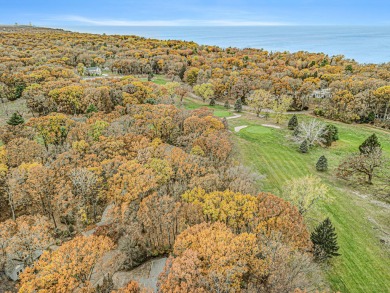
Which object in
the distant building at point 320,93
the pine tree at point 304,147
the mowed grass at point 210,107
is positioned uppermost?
the distant building at point 320,93

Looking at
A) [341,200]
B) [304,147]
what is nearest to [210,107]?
[304,147]

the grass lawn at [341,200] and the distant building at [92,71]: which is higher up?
the distant building at [92,71]

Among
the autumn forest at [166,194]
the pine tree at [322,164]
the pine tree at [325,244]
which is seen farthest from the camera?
the pine tree at [322,164]

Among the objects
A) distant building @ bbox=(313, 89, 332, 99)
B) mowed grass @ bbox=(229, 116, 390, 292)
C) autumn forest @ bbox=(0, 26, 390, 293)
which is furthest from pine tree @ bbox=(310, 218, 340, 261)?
distant building @ bbox=(313, 89, 332, 99)

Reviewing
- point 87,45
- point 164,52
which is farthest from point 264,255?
point 87,45

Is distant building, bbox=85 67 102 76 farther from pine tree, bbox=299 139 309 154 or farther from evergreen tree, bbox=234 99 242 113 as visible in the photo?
pine tree, bbox=299 139 309 154

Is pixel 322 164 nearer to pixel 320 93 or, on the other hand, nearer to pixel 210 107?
pixel 210 107

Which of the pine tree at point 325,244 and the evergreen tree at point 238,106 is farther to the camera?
the evergreen tree at point 238,106

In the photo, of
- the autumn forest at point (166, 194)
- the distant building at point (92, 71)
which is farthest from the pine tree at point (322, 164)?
the distant building at point (92, 71)

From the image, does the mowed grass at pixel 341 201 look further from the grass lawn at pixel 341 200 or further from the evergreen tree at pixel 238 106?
the evergreen tree at pixel 238 106
